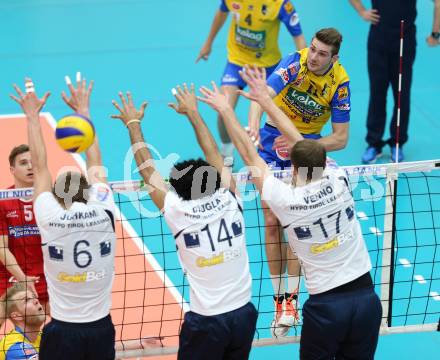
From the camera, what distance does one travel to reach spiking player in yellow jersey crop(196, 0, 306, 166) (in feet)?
36.8

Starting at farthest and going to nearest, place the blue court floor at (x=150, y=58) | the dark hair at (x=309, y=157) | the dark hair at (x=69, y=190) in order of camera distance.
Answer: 1. the blue court floor at (x=150, y=58)
2. the dark hair at (x=309, y=157)
3. the dark hair at (x=69, y=190)

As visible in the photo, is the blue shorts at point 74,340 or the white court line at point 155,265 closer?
the blue shorts at point 74,340

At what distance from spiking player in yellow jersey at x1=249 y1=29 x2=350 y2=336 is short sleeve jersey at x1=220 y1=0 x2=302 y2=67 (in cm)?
311

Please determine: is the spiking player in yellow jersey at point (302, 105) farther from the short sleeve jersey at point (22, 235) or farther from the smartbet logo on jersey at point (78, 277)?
the smartbet logo on jersey at point (78, 277)

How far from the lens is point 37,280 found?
7309 mm

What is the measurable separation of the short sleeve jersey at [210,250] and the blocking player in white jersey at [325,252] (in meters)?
0.41

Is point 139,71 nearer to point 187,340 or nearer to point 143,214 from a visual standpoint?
point 143,214

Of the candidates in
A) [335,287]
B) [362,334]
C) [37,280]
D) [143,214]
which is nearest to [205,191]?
[335,287]

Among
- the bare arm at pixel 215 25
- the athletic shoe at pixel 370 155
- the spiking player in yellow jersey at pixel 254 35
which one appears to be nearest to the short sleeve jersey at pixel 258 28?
the spiking player in yellow jersey at pixel 254 35

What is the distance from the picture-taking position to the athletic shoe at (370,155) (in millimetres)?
11750

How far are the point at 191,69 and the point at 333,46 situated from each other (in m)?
6.88

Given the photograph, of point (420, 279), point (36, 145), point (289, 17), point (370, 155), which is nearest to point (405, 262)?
point (420, 279)

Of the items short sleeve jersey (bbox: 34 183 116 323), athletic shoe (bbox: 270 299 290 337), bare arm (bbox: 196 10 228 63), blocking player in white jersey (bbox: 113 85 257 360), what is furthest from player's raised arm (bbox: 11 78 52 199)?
bare arm (bbox: 196 10 228 63)

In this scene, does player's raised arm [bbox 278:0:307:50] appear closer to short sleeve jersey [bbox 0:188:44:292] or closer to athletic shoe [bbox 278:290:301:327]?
athletic shoe [bbox 278:290:301:327]
